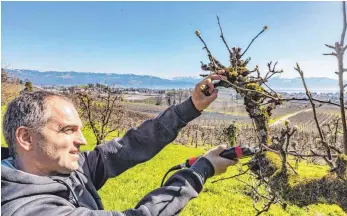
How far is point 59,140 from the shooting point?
1741 millimetres

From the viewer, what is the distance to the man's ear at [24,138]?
167 centimetres

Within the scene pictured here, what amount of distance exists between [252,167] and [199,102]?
84cm

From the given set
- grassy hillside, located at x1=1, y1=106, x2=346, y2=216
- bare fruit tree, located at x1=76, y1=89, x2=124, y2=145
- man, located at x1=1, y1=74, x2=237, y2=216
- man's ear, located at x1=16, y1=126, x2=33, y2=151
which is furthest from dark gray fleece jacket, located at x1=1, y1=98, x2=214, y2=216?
bare fruit tree, located at x1=76, y1=89, x2=124, y2=145

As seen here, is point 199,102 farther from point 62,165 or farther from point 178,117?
point 62,165

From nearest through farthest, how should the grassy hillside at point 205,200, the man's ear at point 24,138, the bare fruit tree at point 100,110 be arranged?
the man's ear at point 24,138
the grassy hillside at point 205,200
the bare fruit tree at point 100,110

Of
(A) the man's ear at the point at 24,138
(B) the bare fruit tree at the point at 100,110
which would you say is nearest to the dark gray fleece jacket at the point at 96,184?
(A) the man's ear at the point at 24,138

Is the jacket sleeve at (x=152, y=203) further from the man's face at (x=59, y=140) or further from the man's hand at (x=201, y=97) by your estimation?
the man's hand at (x=201, y=97)

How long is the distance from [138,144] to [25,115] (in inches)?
41.4

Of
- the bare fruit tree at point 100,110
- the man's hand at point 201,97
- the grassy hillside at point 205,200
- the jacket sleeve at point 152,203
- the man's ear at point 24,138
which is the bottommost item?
the grassy hillside at point 205,200

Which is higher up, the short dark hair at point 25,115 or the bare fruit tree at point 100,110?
the short dark hair at point 25,115

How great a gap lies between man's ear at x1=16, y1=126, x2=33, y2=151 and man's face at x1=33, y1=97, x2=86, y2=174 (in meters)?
0.03

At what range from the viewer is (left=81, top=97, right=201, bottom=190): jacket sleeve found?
248 centimetres

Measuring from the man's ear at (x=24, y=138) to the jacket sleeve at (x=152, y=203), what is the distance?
0.28m

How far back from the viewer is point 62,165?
1.77 metres
